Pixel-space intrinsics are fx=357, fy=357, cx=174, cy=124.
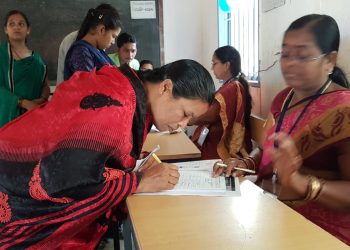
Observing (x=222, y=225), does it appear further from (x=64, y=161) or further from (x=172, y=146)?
(x=172, y=146)

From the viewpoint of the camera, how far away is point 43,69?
2523 millimetres

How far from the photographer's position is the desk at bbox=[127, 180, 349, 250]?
77cm

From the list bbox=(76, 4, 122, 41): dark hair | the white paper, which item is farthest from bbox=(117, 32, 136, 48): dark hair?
the white paper

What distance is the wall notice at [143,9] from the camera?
3.63 meters

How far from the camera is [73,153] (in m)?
0.83

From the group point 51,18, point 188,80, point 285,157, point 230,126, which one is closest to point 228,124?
point 230,126

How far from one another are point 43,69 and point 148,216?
1913 millimetres

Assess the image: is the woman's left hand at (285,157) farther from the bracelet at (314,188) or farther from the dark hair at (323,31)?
the dark hair at (323,31)

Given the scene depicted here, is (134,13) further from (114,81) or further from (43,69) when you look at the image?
(114,81)

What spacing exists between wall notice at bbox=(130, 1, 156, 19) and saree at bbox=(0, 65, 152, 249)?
2861mm

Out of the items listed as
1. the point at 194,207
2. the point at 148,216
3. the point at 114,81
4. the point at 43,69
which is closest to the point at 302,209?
the point at 194,207

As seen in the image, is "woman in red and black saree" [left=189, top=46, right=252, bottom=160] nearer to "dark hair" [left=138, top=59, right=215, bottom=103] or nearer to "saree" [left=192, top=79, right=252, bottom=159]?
"saree" [left=192, top=79, right=252, bottom=159]

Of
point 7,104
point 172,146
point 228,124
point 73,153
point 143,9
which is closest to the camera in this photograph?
point 73,153

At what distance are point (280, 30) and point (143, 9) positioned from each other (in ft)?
6.37
